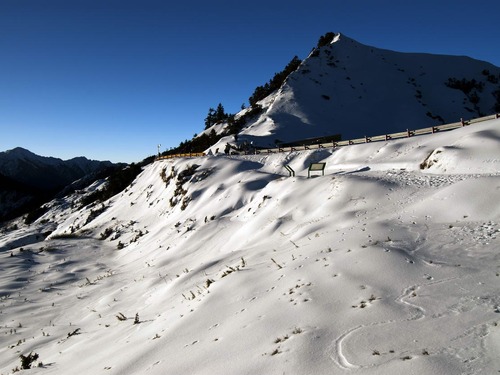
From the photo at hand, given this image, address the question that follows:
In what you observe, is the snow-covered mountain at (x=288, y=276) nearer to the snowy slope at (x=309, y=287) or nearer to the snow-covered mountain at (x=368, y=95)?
the snowy slope at (x=309, y=287)

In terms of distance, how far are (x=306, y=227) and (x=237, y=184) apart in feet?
51.6

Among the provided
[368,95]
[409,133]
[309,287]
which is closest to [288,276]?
[309,287]

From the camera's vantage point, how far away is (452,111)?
218ft

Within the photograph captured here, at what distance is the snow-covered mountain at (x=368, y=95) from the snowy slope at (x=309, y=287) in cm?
2867

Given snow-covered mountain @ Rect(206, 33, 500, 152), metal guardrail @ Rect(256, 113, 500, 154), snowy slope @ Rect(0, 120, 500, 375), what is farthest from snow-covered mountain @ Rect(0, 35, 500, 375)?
snow-covered mountain @ Rect(206, 33, 500, 152)

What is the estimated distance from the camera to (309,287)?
8.17 m

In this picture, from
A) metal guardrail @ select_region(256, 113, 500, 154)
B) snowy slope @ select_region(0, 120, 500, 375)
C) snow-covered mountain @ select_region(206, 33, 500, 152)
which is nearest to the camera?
snowy slope @ select_region(0, 120, 500, 375)

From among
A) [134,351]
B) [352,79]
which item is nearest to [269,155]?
[134,351]

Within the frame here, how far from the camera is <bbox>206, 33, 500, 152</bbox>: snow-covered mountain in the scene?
56.9m

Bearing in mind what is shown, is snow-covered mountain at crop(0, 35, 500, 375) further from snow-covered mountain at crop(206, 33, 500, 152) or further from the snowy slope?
snow-covered mountain at crop(206, 33, 500, 152)

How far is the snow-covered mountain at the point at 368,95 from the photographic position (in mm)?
56906

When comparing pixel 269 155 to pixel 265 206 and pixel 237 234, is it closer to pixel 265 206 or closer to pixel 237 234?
pixel 265 206

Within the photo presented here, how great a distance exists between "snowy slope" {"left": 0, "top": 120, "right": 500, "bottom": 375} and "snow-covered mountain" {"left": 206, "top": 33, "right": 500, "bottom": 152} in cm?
2867

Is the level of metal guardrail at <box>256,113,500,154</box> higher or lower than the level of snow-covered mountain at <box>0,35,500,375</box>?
higher
